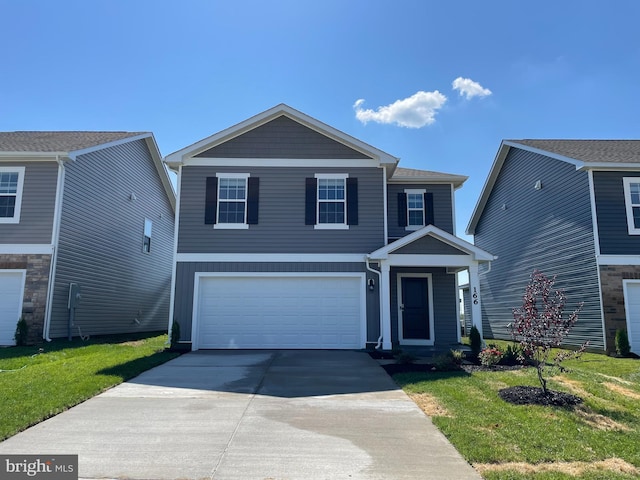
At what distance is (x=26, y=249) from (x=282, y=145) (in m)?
7.94

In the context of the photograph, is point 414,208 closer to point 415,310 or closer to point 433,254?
point 433,254

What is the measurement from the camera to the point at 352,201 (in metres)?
13.1

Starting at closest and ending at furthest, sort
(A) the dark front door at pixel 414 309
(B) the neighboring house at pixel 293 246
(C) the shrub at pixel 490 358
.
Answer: (C) the shrub at pixel 490 358, (B) the neighboring house at pixel 293 246, (A) the dark front door at pixel 414 309

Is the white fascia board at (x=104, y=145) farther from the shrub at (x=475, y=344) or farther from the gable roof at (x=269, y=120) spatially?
the shrub at (x=475, y=344)

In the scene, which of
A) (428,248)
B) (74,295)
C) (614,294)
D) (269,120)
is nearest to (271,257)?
(269,120)

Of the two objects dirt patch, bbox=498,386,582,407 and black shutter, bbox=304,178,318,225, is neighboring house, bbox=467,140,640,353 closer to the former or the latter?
dirt patch, bbox=498,386,582,407

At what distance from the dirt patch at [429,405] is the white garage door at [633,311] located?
27.6 ft

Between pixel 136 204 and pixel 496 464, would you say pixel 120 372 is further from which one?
pixel 136 204

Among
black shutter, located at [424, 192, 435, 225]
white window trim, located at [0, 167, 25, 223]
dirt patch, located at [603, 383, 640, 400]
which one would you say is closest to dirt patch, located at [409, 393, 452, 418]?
dirt patch, located at [603, 383, 640, 400]

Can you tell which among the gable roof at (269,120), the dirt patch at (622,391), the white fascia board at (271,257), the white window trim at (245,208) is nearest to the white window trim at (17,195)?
the gable roof at (269,120)

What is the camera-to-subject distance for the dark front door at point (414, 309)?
45.4ft

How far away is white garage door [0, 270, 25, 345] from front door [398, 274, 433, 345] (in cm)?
1108

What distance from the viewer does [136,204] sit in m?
18.1

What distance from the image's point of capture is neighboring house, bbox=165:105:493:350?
12.5m
